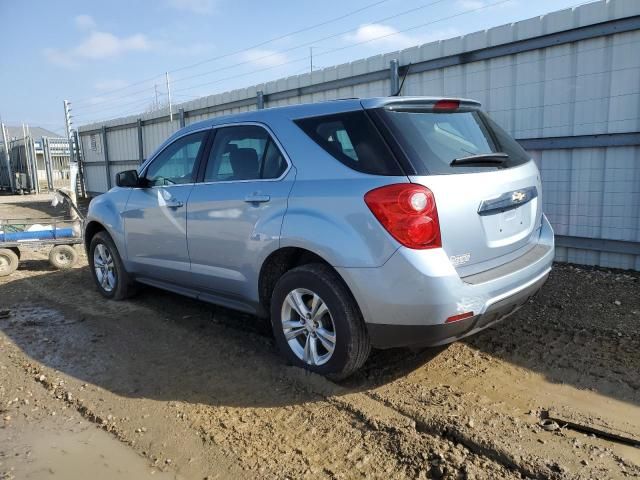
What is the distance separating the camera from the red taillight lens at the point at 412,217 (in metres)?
2.88

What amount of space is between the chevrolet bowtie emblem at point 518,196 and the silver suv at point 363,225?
0.06ft

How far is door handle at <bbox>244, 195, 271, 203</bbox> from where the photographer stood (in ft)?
11.9

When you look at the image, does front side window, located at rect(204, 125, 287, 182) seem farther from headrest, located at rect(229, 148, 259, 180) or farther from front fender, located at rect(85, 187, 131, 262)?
front fender, located at rect(85, 187, 131, 262)

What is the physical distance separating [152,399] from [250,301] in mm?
954

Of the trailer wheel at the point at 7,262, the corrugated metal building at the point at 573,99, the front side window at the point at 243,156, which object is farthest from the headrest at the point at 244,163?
the trailer wheel at the point at 7,262

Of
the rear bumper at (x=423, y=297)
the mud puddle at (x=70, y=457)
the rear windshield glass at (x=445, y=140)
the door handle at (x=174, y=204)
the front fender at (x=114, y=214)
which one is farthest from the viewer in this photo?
the front fender at (x=114, y=214)

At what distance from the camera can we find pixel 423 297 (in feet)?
9.43

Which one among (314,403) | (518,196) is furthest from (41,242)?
(518,196)

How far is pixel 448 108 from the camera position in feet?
11.6

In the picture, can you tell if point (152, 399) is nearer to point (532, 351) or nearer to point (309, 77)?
point (532, 351)

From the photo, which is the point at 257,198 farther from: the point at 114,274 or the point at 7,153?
the point at 7,153

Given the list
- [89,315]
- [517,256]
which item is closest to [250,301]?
[517,256]

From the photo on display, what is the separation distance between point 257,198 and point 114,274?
8.76 feet

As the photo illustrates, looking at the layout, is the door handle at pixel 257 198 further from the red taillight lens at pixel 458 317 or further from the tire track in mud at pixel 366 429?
the red taillight lens at pixel 458 317
